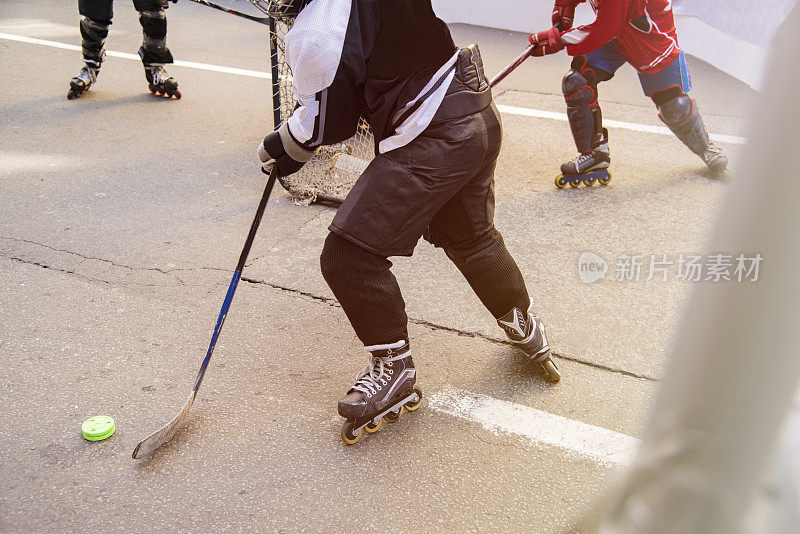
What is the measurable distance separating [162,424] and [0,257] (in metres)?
1.91

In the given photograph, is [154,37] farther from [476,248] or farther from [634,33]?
[476,248]

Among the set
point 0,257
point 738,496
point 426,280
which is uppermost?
point 738,496

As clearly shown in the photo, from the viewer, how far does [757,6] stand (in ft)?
25.2

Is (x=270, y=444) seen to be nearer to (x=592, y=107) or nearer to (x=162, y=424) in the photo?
(x=162, y=424)

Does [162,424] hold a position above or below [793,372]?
below

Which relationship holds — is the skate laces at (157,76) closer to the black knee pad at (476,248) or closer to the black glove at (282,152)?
the black glove at (282,152)

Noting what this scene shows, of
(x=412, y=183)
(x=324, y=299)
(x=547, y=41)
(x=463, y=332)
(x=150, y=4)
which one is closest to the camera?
(x=412, y=183)

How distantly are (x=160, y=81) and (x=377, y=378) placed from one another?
16.8 feet

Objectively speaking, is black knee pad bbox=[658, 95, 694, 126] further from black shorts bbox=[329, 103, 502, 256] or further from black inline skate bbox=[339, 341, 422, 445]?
black inline skate bbox=[339, 341, 422, 445]

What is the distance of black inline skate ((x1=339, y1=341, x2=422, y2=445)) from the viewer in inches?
103

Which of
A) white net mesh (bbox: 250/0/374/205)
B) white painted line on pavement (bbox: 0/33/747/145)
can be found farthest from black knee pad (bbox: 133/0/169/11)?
white net mesh (bbox: 250/0/374/205)

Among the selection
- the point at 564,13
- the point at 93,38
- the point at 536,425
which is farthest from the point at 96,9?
the point at 536,425

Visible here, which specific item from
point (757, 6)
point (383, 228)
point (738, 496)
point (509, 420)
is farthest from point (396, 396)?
point (757, 6)

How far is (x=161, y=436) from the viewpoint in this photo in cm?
257
